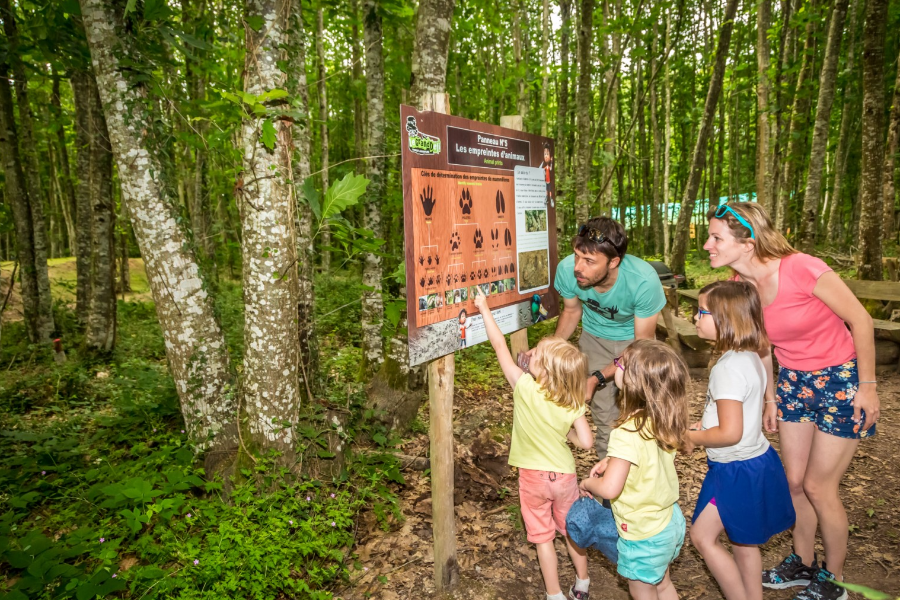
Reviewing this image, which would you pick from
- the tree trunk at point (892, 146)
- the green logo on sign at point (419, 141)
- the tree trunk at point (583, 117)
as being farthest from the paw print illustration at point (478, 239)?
the tree trunk at point (892, 146)

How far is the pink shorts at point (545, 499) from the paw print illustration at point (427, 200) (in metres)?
1.54

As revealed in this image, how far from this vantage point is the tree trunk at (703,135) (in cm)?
927

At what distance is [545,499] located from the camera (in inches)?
112

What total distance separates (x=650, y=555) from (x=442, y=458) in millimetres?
1207

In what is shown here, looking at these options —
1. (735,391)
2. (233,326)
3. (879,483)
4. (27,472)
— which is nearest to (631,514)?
(735,391)

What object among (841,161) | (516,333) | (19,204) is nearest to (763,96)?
(841,161)

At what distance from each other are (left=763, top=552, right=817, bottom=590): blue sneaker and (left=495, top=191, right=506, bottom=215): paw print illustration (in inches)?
112

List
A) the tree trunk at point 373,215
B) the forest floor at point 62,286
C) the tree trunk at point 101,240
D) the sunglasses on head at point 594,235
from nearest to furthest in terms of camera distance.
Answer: the sunglasses on head at point 594,235
the tree trunk at point 373,215
the tree trunk at point 101,240
the forest floor at point 62,286

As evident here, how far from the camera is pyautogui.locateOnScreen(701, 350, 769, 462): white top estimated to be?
8.02 ft

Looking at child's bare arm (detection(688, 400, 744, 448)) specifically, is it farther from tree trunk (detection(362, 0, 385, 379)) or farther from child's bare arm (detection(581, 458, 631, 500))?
tree trunk (detection(362, 0, 385, 379))

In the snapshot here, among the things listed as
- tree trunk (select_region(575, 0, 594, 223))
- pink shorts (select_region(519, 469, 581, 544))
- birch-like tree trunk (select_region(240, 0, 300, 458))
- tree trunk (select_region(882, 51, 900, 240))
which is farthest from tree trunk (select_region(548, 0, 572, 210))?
pink shorts (select_region(519, 469, 581, 544))

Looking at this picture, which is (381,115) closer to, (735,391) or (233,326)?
(735,391)

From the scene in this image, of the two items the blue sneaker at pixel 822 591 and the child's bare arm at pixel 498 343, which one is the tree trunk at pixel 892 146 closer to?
the blue sneaker at pixel 822 591

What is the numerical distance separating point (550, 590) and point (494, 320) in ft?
5.29
